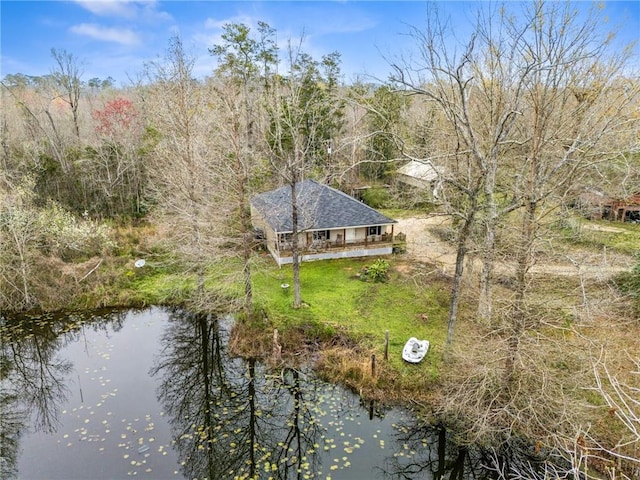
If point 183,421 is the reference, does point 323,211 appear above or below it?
above

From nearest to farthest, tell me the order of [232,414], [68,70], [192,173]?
[232,414] → [192,173] → [68,70]

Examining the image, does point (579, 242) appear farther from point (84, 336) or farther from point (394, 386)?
point (84, 336)

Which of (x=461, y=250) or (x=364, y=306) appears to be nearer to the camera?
(x=461, y=250)

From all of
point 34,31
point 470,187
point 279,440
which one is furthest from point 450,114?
point 34,31

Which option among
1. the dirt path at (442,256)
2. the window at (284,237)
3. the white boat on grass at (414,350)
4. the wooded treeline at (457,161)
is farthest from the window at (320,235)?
the white boat on grass at (414,350)

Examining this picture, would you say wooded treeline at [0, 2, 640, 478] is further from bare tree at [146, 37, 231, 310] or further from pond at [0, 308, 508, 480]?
pond at [0, 308, 508, 480]

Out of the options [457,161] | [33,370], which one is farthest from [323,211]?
[33,370]

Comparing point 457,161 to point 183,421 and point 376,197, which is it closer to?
point 183,421
